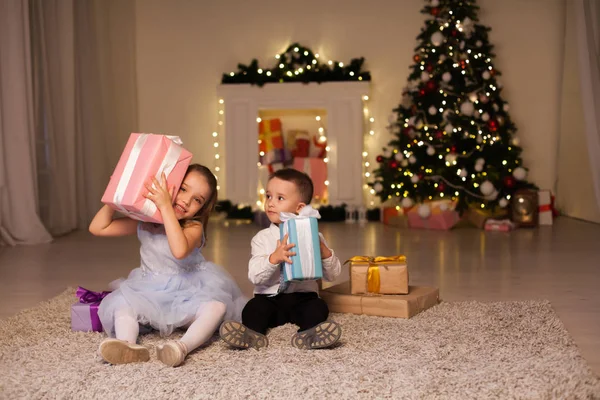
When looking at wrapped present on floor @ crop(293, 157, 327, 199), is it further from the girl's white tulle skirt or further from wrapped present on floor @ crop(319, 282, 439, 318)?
the girl's white tulle skirt

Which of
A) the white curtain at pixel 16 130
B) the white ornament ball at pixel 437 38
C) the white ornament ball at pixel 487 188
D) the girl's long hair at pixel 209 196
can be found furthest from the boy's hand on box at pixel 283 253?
the white ornament ball at pixel 437 38

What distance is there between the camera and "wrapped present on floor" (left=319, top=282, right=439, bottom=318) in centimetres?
282

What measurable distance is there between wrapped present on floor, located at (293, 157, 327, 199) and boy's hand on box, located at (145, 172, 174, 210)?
4896 millimetres

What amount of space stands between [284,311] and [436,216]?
3659 millimetres

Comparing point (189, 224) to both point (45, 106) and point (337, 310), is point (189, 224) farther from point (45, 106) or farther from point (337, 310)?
point (45, 106)

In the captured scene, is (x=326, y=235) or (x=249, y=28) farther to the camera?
(x=249, y=28)

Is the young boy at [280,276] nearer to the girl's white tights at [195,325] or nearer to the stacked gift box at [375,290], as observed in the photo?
the girl's white tights at [195,325]

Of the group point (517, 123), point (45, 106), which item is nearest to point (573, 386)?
point (45, 106)

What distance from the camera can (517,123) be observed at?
7.35 m

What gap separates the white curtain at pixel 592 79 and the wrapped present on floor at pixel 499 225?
76 centimetres

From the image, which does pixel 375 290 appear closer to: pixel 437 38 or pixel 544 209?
pixel 544 209

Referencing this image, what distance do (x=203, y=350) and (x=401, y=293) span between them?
2.92 feet

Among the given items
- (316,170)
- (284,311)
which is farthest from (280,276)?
(316,170)

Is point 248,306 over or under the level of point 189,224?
under
